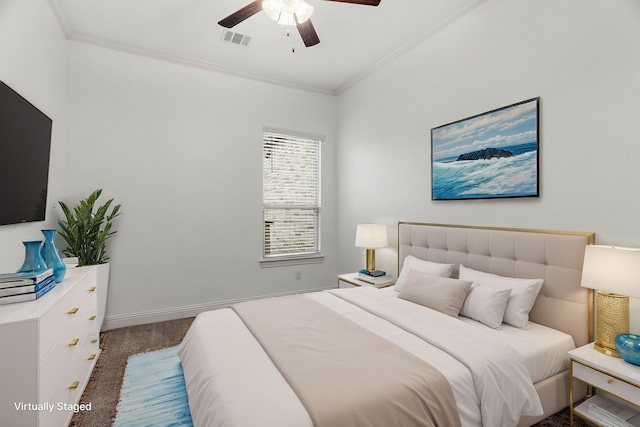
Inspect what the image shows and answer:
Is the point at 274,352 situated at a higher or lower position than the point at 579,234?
lower

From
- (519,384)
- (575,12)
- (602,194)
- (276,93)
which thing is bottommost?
(519,384)

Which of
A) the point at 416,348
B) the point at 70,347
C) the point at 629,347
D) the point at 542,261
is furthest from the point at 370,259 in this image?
the point at 70,347

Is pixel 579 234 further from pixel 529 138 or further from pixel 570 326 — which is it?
pixel 529 138

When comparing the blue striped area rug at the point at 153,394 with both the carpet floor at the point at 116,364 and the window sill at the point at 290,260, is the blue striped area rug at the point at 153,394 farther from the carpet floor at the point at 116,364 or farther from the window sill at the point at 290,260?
the window sill at the point at 290,260

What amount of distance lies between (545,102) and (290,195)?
307cm

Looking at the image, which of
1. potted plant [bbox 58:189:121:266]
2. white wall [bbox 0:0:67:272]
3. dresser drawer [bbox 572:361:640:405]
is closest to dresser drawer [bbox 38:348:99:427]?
white wall [bbox 0:0:67:272]

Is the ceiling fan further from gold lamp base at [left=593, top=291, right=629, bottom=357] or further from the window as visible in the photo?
gold lamp base at [left=593, top=291, right=629, bottom=357]

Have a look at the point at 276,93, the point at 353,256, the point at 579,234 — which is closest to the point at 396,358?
the point at 579,234

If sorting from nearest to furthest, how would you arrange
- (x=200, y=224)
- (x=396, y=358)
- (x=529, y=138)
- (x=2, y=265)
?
(x=396, y=358) → (x=2, y=265) → (x=529, y=138) → (x=200, y=224)

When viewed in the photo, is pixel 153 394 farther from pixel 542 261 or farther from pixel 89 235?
pixel 542 261

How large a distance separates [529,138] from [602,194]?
23.8 inches

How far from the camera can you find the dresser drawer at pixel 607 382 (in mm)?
1565

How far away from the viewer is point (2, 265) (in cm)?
194

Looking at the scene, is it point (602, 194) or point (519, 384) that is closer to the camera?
point (519, 384)
